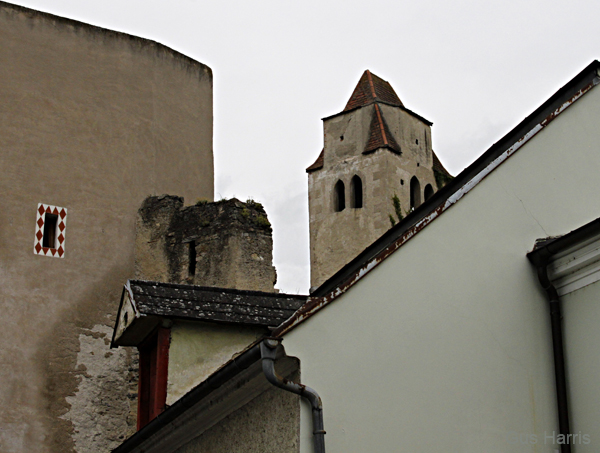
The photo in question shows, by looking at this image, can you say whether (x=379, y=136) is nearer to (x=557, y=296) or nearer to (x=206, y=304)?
(x=206, y=304)

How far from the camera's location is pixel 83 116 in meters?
16.1

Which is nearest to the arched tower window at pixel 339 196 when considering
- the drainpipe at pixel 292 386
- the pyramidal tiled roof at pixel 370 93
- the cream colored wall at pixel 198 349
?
the pyramidal tiled roof at pixel 370 93

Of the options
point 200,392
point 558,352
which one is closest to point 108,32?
point 200,392

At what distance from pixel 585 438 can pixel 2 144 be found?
36.8 ft

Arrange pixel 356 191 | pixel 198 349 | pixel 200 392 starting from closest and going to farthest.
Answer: pixel 200 392 < pixel 198 349 < pixel 356 191

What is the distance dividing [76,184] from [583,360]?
1087 centimetres

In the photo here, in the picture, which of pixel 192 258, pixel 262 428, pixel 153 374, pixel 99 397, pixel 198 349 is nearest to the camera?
pixel 262 428

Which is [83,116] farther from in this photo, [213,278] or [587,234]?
[587,234]

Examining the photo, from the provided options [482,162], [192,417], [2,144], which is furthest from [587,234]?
[2,144]

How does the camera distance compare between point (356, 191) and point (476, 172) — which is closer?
point (476, 172)

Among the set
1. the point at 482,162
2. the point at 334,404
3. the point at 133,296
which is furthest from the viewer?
the point at 133,296

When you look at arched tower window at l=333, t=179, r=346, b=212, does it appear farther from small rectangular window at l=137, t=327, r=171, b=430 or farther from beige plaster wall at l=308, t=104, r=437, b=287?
small rectangular window at l=137, t=327, r=171, b=430

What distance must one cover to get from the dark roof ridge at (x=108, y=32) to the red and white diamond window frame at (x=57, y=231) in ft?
10.3

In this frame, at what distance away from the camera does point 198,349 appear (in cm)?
890
